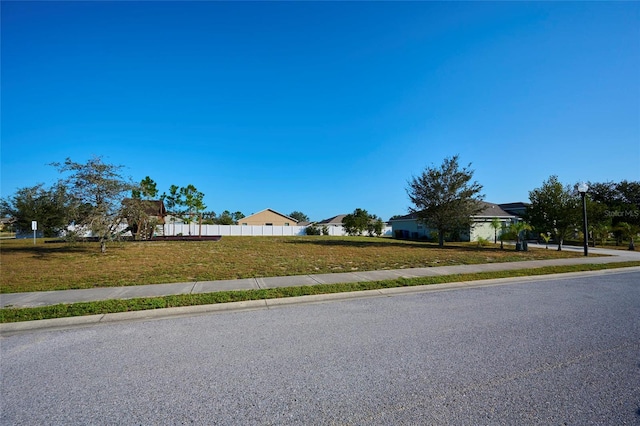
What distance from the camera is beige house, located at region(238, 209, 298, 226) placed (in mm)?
56338

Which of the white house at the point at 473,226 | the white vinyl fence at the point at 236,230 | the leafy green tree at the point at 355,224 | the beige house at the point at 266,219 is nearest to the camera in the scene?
the white house at the point at 473,226

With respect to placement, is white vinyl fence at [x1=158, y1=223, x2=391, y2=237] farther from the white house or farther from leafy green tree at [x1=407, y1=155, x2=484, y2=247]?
leafy green tree at [x1=407, y1=155, x2=484, y2=247]

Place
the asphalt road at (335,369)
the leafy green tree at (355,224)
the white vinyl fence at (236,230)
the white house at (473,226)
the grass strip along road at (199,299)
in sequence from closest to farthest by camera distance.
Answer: the asphalt road at (335,369)
the grass strip along road at (199,299)
the white house at (473,226)
the white vinyl fence at (236,230)
the leafy green tree at (355,224)

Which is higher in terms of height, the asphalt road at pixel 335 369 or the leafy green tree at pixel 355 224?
the leafy green tree at pixel 355 224

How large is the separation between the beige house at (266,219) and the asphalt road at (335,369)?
170 feet

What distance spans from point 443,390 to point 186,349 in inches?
128

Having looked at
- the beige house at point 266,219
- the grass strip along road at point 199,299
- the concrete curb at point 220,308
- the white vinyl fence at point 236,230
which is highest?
the beige house at point 266,219

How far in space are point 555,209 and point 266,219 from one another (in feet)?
148

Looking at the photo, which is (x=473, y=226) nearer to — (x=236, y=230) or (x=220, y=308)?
(x=220, y=308)

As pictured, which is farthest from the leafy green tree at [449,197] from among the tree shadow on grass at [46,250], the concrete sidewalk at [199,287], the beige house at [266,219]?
the beige house at [266,219]

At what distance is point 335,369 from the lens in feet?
11.5

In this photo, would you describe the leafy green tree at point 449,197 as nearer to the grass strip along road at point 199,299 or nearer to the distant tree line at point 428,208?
the distant tree line at point 428,208

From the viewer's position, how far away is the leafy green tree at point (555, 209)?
19.5 meters

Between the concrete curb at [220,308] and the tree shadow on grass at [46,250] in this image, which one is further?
the tree shadow on grass at [46,250]
